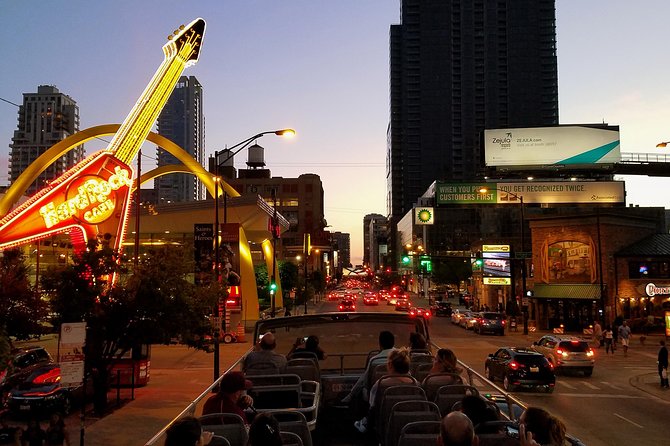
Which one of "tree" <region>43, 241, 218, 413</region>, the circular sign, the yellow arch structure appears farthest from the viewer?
the circular sign

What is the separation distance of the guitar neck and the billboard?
5577 centimetres

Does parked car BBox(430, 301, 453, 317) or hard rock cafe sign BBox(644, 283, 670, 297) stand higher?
hard rock cafe sign BBox(644, 283, 670, 297)

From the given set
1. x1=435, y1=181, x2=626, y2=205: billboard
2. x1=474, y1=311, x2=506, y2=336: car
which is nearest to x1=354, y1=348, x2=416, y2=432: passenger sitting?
x1=474, y1=311, x2=506, y2=336: car

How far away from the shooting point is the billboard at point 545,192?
8775 cm

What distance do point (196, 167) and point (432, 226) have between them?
243 ft

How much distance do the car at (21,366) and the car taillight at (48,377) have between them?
61 cm

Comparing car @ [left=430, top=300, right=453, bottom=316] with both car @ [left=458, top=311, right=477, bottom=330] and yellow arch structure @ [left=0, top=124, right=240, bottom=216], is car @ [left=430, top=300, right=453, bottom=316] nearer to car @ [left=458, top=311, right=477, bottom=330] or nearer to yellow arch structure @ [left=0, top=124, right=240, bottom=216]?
car @ [left=458, top=311, right=477, bottom=330]

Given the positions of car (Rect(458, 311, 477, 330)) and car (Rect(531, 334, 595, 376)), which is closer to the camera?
car (Rect(531, 334, 595, 376))

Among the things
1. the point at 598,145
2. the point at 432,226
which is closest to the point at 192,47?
the point at 598,145

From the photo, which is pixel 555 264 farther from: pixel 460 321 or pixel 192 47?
pixel 192 47

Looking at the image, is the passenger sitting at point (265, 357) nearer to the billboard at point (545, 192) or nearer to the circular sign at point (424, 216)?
the billboard at point (545, 192)

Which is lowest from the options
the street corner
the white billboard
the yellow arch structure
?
the street corner

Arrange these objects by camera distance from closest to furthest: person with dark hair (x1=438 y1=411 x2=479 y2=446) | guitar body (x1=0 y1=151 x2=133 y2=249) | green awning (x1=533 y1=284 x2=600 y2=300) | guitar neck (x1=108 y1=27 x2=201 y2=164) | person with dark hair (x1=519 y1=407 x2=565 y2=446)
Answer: person with dark hair (x1=438 y1=411 x2=479 y2=446) < person with dark hair (x1=519 y1=407 x2=565 y2=446) < guitar body (x1=0 y1=151 x2=133 y2=249) < guitar neck (x1=108 y1=27 x2=201 y2=164) < green awning (x1=533 y1=284 x2=600 y2=300)

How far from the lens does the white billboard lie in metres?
79.5
